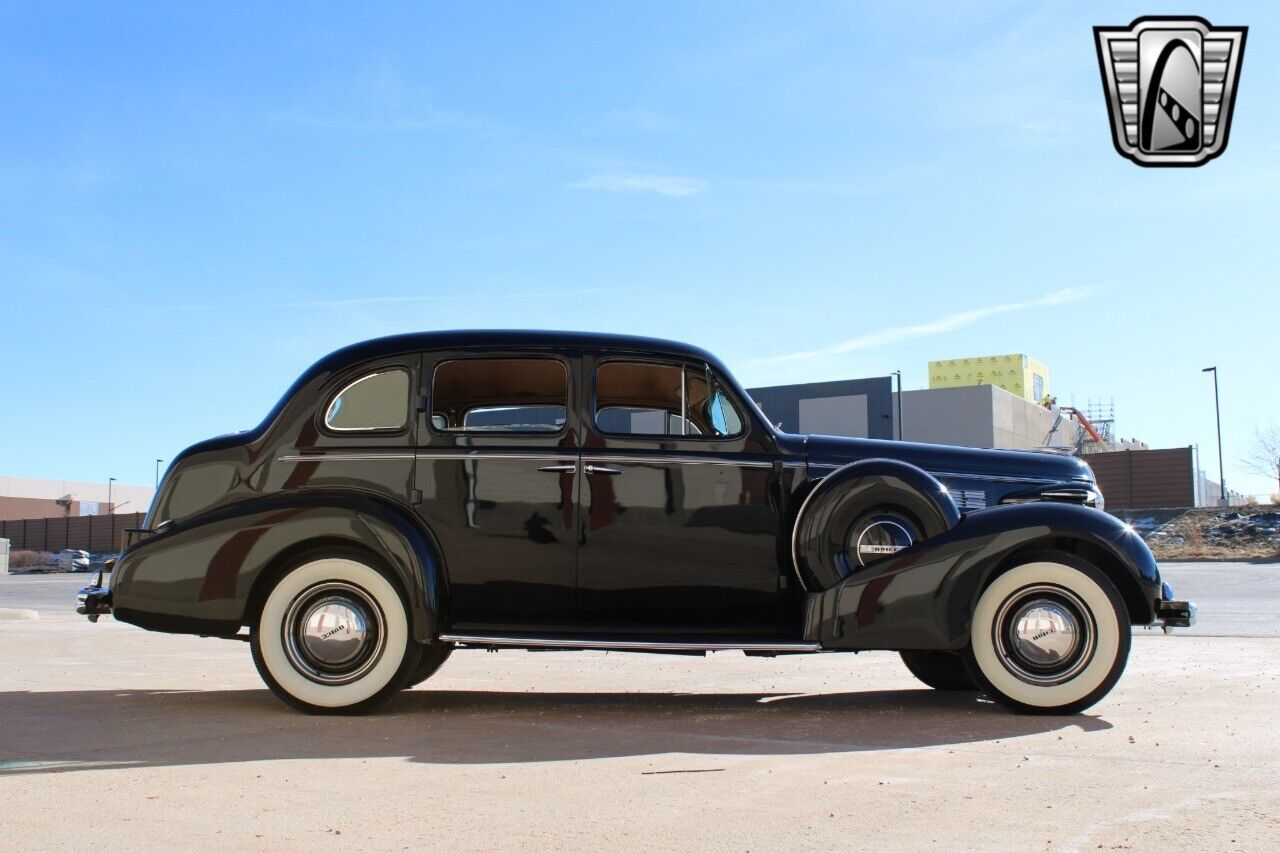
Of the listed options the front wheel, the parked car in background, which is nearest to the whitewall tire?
the front wheel

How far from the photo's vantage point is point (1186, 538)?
37969 millimetres

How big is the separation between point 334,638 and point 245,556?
635 mm

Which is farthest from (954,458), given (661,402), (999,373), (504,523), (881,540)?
(999,373)

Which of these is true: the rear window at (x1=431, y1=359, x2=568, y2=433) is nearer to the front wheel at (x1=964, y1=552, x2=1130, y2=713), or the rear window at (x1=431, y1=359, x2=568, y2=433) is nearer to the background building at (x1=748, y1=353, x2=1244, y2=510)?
the front wheel at (x1=964, y1=552, x2=1130, y2=713)

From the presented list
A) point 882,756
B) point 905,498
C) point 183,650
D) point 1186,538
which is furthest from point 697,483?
point 1186,538

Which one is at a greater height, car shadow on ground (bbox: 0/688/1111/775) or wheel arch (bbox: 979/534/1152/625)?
wheel arch (bbox: 979/534/1152/625)

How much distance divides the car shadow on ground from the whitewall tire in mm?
167

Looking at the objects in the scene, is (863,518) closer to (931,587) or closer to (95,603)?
(931,587)

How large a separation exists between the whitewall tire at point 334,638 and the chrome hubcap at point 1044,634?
9.92 ft

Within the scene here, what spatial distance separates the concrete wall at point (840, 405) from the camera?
47.2m

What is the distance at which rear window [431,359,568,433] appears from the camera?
6.59 m

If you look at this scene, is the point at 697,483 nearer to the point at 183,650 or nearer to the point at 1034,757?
the point at 1034,757

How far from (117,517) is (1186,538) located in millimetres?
50259

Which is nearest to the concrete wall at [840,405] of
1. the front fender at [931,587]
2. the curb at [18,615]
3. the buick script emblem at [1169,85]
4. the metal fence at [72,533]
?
the curb at [18,615]
